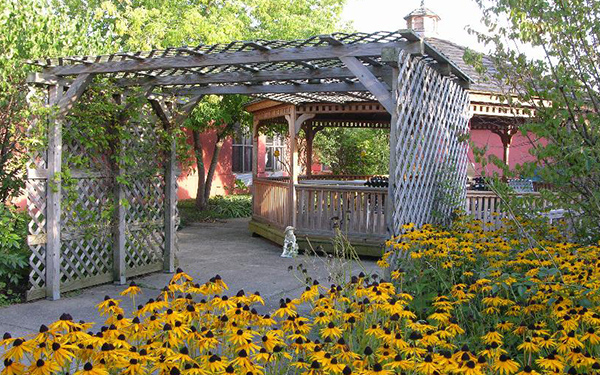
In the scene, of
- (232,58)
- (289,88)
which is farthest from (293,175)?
(232,58)

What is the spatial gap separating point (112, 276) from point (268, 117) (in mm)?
5163

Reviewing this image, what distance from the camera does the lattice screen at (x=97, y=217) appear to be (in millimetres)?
6098

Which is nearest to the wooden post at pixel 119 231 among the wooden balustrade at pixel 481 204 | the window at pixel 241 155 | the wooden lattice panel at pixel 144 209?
the wooden lattice panel at pixel 144 209

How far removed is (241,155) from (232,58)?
13.1m

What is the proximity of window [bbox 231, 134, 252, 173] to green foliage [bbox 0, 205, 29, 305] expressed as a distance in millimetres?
11972

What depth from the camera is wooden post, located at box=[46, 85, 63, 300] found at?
6.11 m

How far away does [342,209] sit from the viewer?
9469 mm

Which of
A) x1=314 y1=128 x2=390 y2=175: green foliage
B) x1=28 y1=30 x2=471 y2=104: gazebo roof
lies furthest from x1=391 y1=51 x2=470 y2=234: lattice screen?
x1=314 y1=128 x2=390 y2=175: green foliage

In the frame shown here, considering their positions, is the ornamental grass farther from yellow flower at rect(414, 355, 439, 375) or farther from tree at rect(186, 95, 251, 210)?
tree at rect(186, 95, 251, 210)

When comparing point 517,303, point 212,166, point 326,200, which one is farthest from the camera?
point 212,166

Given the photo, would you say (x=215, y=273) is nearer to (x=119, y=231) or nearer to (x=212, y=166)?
(x=119, y=231)

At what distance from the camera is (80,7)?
552 inches

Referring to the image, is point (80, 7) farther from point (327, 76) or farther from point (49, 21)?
point (327, 76)

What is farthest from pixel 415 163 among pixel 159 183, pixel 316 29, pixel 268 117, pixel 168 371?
pixel 316 29
